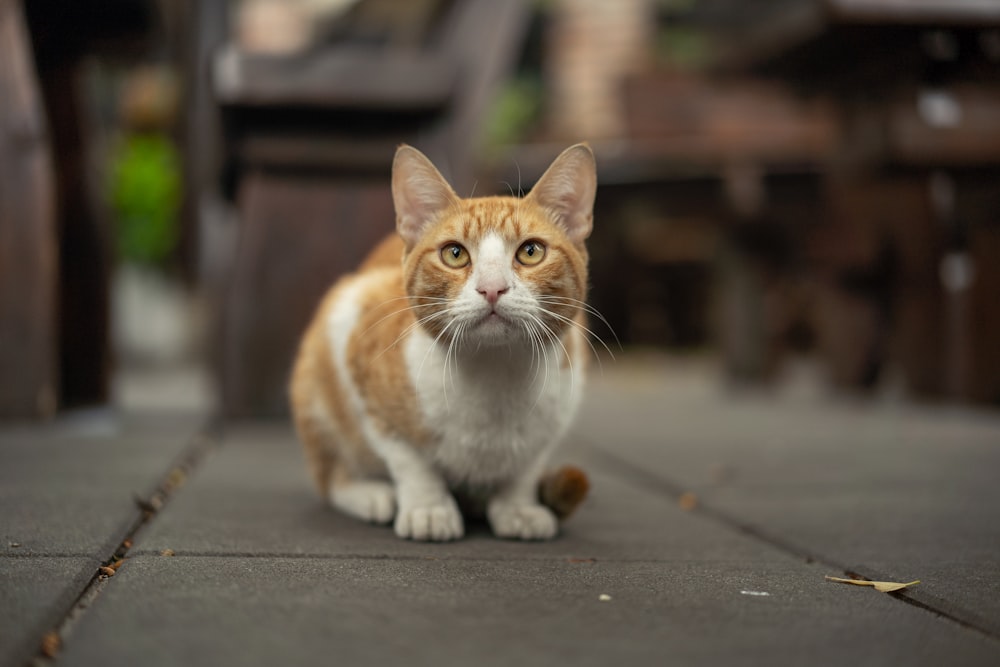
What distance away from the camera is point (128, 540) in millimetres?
1418

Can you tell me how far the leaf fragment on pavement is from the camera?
123cm

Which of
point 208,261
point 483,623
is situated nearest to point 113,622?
point 483,623

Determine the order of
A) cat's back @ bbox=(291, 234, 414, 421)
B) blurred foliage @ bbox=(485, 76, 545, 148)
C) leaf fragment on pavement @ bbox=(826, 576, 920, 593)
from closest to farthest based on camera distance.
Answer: leaf fragment on pavement @ bbox=(826, 576, 920, 593) < cat's back @ bbox=(291, 234, 414, 421) < blurred foliage @ bbox=(485, 76, 545, 148)

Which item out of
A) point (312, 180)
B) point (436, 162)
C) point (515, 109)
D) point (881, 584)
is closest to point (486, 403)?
point (881, 584)

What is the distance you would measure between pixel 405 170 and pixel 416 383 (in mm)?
335

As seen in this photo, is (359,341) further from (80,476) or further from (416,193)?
(80,476)

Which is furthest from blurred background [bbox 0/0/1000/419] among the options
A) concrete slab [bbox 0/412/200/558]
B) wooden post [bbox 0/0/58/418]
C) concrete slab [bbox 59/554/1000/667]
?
concrete slab [bbox 59/554/1000/667]

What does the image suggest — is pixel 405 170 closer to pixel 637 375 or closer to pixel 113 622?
pixel 113 622

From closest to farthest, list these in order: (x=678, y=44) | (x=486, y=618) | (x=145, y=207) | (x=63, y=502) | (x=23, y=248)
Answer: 1. (x=486, y=618)
2. (x=63, y=502)
3. (x=23, y=248)
4. (x=145, y=207)
5. (x=678, y=44)

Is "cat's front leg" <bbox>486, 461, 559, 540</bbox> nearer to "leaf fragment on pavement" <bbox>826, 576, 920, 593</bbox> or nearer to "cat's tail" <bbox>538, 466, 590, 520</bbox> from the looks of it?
"cat's tail" <bbox>538, 466, 590, 520</bbox>

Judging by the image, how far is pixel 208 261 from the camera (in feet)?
12.5

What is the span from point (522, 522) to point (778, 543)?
40 cm

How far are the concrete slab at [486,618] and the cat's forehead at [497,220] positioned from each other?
0.48 m

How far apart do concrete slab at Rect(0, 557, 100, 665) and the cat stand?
50 centimetres
